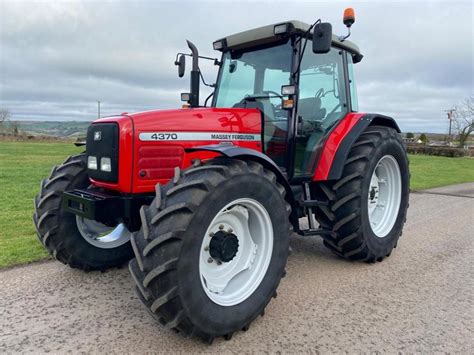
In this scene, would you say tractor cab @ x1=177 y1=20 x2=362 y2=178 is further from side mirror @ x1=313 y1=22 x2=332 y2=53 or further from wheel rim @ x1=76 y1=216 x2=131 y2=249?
wheel rim @ x1=76 y1=216 x2=131 y2=249

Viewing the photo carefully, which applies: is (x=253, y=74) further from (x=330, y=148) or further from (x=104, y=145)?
(x=104, y=145)

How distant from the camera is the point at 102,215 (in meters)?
3.01

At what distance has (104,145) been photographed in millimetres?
3146

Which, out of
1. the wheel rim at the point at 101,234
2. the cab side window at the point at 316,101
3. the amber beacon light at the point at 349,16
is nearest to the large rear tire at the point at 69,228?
the wheel rim at the point at 101,234

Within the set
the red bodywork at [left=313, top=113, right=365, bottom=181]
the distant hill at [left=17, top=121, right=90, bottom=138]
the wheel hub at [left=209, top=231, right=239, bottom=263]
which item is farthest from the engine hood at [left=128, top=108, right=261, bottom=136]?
the distant hill at [left=17, top=121, right=90, bottom=138]

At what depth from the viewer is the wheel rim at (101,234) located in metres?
3.77

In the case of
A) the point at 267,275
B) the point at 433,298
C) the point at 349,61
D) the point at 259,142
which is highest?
the point at 349,61

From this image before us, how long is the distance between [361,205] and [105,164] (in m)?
2.49

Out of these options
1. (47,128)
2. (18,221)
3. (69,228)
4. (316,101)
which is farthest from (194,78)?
(47,128)

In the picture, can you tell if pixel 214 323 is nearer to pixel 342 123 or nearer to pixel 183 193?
pixel 183 193

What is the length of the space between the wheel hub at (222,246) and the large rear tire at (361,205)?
1.52 m

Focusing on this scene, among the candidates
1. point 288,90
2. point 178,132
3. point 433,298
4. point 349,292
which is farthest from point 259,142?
point 433,298

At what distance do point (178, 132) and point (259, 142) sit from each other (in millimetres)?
911

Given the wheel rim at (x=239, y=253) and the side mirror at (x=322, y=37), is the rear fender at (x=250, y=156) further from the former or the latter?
the side mirror at (x=322, y=37)
